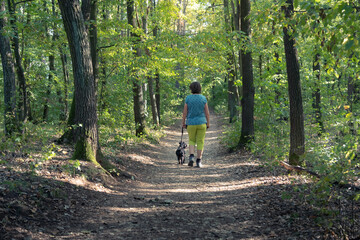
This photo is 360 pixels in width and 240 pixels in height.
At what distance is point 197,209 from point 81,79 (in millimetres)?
3850

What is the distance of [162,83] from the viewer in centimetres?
2430

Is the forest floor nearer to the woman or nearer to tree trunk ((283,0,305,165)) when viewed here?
tree trunk ((283,0,305,165))

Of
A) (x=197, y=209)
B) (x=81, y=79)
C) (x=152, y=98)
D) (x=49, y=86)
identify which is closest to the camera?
(x=197, y=209)

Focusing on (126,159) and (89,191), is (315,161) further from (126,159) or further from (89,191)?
Answer: (126,159)

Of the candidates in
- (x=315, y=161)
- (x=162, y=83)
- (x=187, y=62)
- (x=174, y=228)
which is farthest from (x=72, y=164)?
(x=162, y=83)

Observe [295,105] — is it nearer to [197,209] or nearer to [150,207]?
[197,209]

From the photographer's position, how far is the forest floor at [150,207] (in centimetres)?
388

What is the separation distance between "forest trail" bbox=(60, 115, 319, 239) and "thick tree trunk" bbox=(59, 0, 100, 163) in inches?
50.9

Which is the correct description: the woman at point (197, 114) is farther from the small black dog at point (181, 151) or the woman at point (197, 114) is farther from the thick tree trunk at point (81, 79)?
the thick tree trunk at point (81, 79)

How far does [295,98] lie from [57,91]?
1783 cm

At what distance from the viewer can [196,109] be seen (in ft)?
28.1

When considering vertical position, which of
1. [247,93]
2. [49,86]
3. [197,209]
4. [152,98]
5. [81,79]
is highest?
[49,86]

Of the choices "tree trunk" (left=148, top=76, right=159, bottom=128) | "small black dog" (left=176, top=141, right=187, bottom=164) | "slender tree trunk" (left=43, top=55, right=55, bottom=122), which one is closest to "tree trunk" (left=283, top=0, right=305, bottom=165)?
"small black dog" (left=176, top=141, right=187, bottom=164)

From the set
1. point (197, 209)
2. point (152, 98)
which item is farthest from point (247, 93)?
point (152, 98)
